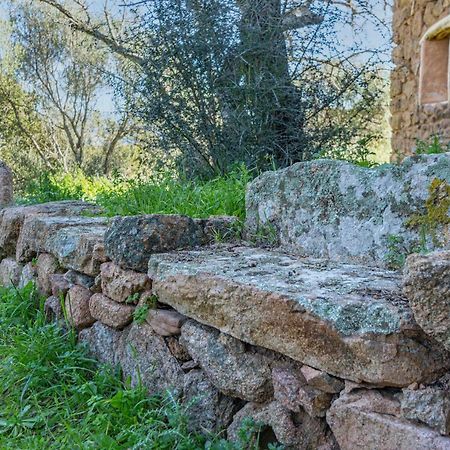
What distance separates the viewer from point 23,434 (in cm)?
204

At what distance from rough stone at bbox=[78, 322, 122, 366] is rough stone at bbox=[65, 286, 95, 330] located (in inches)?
1.5

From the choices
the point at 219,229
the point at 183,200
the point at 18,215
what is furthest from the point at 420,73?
the point at 18,215

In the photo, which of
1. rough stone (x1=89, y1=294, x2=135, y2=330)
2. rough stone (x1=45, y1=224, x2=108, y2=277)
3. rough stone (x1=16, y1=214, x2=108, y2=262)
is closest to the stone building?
rough stone (x1=16, y1=214, x2=108, y2=262)

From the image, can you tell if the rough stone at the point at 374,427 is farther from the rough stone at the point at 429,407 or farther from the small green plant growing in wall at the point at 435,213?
the small green plant growing in wall at the point at 435,213

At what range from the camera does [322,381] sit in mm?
1404

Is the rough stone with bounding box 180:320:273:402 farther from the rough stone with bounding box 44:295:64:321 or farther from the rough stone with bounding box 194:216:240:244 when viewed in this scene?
the rough stone with bounding box 44:295:64:321

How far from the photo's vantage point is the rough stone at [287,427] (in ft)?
4.76

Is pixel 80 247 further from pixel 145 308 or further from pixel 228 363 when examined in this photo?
pixel 228 363

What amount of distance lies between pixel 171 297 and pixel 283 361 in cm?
Result: 53

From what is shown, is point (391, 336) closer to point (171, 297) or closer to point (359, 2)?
point (171, 297)

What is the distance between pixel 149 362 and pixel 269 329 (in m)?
0.74

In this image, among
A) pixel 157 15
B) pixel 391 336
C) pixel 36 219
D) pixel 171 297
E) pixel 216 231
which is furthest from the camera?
pixel 157 15

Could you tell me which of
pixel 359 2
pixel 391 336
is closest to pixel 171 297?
pixel 391 336

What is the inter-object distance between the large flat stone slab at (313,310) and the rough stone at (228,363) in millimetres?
62
